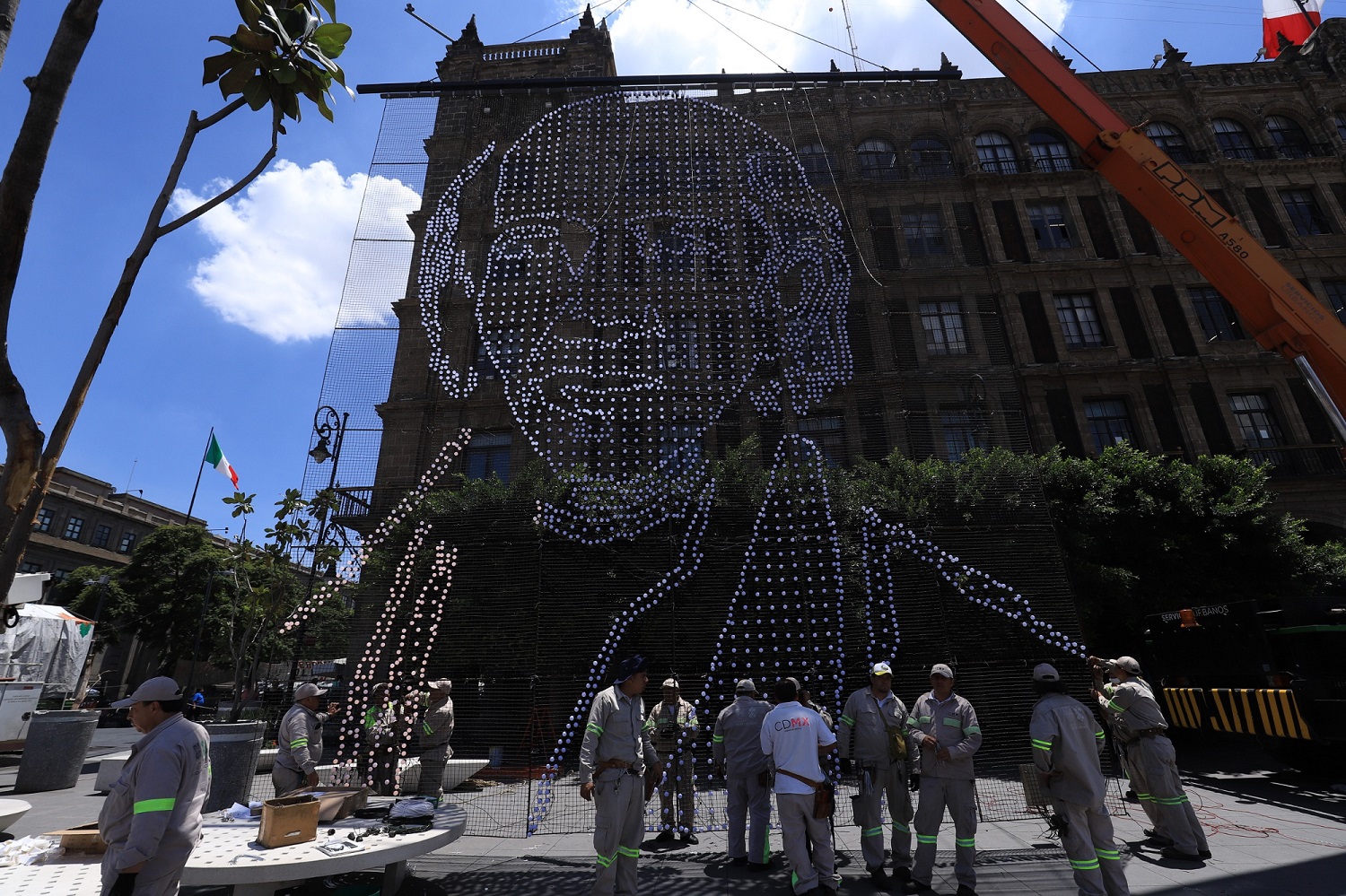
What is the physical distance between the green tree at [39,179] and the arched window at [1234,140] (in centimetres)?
3074

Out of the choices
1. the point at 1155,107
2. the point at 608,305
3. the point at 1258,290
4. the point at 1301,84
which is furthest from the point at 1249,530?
the point at 1301,84

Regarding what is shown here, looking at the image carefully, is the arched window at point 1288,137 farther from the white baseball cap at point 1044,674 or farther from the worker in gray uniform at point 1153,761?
the white baseball cap at point 1044,674

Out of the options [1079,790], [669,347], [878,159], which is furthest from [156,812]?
[878,159]

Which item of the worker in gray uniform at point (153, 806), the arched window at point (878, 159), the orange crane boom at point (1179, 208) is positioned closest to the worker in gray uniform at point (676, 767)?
the worker in gray uniform at point (153, 806)

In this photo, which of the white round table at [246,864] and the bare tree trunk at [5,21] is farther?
the white round table at [246,864]

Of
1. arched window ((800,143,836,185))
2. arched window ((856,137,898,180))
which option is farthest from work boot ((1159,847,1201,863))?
arched window ((856,137,898,180))

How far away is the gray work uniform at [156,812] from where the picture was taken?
321 centimetres

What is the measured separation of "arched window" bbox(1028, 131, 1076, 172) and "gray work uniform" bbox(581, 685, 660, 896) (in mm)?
25234

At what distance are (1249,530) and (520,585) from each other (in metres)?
15.4

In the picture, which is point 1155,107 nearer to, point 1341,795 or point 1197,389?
point 1197,389

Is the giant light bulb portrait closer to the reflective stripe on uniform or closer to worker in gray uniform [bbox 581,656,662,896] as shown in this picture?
worker in gray uniform [bbox 581,656,662,896]

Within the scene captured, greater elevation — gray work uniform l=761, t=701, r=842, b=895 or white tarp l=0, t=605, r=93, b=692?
white tarp l=0, t=605, r=93, b=692

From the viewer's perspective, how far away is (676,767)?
7.17 m

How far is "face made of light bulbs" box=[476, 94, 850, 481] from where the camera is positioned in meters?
10.8
